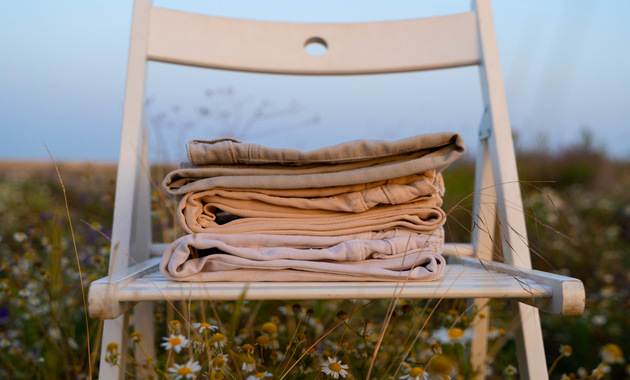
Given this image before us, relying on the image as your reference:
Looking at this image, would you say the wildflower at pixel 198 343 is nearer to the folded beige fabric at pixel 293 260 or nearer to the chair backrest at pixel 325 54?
the folded beige fabric at pixel 293 260

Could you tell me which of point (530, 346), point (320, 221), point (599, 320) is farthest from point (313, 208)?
point (599, 320)

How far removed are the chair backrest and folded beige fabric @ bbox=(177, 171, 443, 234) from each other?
0.23m

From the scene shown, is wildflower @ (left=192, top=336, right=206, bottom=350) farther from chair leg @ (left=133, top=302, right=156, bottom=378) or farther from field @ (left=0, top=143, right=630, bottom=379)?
chair leg @ (left=133, top=302, right=156, bottom=378)

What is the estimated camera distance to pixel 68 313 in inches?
48.9

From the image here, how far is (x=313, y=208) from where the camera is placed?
2.57 ft

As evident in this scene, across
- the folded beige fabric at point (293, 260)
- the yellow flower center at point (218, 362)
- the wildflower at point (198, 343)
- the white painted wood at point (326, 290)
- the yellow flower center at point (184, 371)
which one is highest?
the folded beige fabric at point (293, 260)

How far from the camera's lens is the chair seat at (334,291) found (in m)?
0.60

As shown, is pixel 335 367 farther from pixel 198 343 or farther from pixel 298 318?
pixel 298 318

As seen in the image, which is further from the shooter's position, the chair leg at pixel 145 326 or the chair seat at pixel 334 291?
the chair leg at pixel 145 326

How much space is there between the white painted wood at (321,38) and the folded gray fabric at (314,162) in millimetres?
436

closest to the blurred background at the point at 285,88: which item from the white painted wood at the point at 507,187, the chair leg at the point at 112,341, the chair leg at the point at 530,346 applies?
the white painted wood at the point at 507,187

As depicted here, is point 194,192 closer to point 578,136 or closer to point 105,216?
point 105,216

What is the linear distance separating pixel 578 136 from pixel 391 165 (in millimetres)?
4215

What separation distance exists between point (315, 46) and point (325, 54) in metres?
0.04
